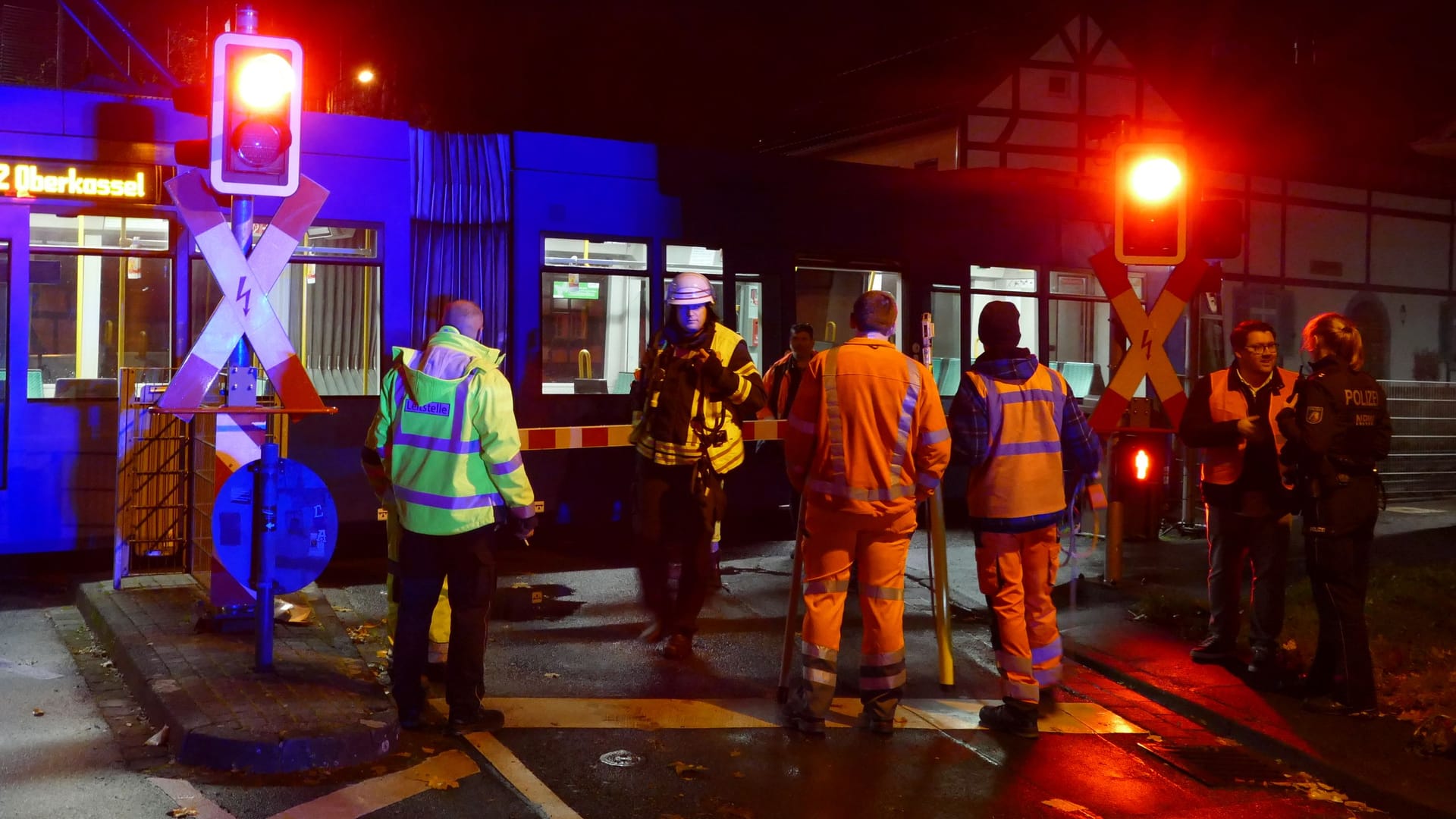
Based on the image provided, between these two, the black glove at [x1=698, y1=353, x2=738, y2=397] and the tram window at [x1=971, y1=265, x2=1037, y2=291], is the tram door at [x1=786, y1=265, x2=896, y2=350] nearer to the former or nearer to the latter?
Result: the tram window at [x1=971, y1=265, x2=1037, y2=291]

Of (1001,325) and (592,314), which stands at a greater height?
(592,314)

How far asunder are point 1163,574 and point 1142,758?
14.2ft

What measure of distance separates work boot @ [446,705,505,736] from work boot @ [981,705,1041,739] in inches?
84.3

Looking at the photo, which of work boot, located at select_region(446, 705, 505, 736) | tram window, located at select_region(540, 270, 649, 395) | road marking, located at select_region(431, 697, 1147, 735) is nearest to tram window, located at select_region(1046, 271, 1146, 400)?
tram window, located at select_region(540, 270, 649, 395)

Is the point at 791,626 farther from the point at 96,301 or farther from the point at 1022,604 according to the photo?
the point at 96,301

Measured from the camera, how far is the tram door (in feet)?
39.0

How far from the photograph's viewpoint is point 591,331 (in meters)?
10.7

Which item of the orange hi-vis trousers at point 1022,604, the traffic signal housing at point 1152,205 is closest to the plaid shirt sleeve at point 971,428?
the orange hi-vis trousers at point 1022,604

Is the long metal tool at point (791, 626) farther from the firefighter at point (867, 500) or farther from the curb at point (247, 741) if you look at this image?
the curb at point (247, 741)

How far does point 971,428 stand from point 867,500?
0.65 metres

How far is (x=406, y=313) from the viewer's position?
9.89 m

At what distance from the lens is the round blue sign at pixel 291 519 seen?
19.2 feet

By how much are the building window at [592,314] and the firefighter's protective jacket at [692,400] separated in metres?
3.65

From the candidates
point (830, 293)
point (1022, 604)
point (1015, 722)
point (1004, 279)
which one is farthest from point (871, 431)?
point (1004, 279)
